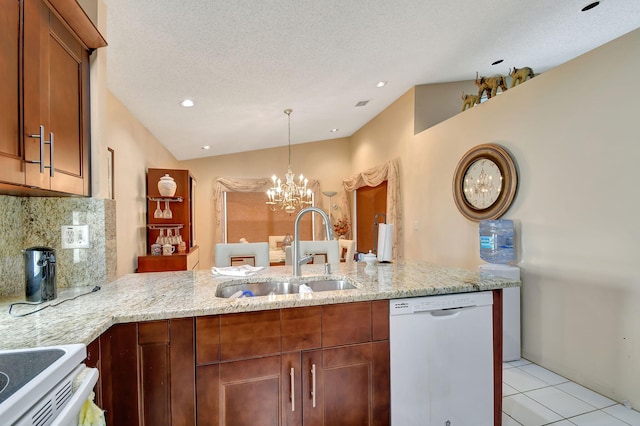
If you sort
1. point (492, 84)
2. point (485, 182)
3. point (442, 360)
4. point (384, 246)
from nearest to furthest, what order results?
point (442, 360)
point (384, 246)
point (485, 182)
point (492, 84)

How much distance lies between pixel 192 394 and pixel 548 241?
2719mm

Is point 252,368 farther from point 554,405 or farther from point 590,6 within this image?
point 590,6

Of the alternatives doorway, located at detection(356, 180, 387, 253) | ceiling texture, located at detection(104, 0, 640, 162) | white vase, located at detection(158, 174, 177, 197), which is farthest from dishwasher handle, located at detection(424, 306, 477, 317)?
doorway, located at detection(356, 180, 387, 253)

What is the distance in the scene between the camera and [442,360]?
56.5 inches

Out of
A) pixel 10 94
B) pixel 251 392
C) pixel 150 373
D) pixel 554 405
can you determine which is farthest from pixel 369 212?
pixel 10 94

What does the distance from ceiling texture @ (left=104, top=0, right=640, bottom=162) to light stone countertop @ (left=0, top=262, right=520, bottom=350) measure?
154 centimetres

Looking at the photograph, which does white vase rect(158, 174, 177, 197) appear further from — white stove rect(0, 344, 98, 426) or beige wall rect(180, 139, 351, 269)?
white stove rect(0, 344, 98, 426)

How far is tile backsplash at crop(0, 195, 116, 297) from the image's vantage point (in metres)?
1.41

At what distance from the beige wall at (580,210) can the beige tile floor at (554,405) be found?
96 mm

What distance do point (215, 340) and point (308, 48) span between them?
A: 7.48 ft

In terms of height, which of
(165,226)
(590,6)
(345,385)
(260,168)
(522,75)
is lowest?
(345,385)

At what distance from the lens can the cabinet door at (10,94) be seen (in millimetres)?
926

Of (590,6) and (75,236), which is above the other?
(590,6)

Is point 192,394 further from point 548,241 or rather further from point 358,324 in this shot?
point 548,241
